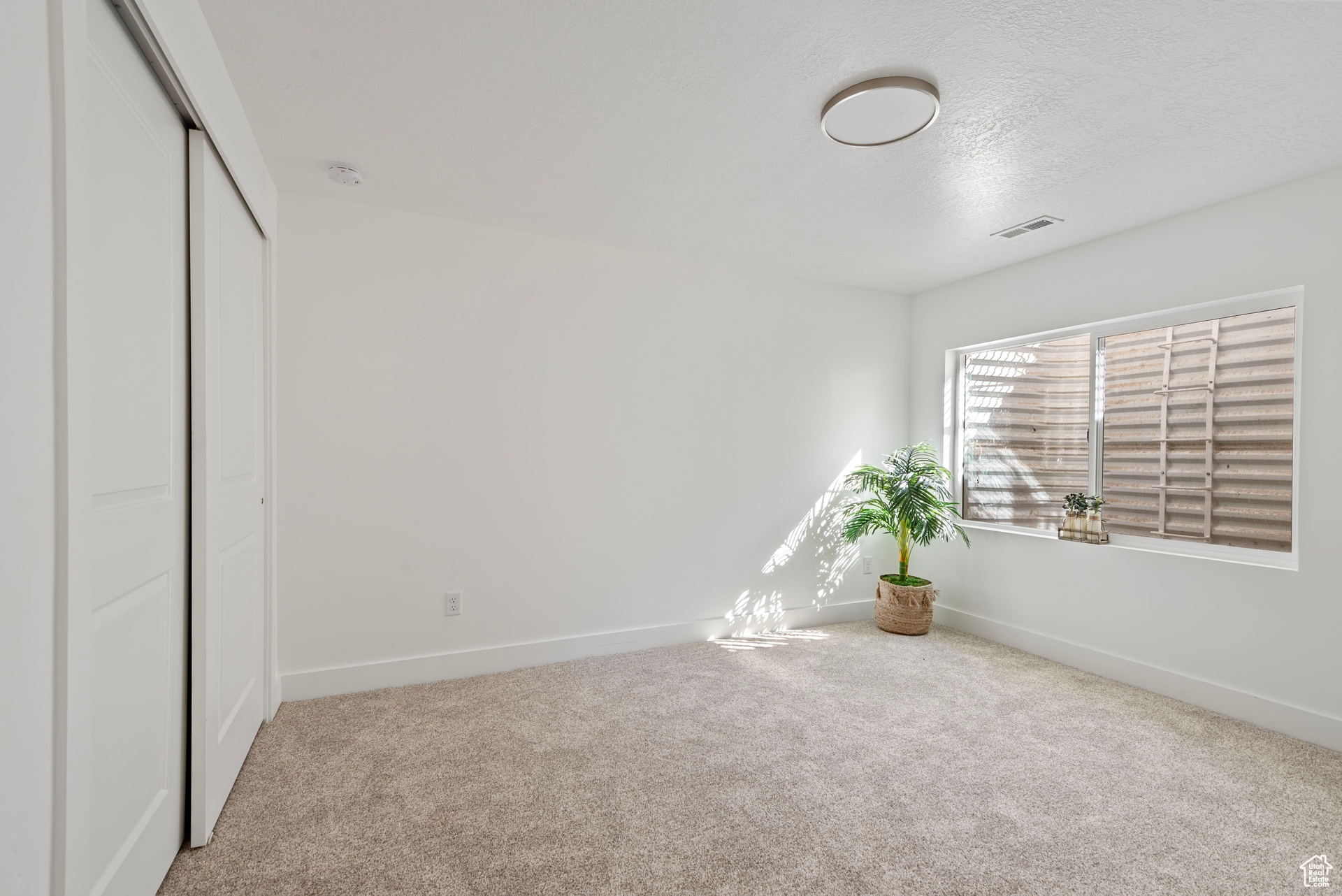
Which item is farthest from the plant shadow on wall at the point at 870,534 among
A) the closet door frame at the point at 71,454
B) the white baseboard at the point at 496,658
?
the closet door frame at the point at 71,454

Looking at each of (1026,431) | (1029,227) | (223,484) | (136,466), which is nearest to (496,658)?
(223,484)

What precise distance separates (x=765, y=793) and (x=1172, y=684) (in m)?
2.30

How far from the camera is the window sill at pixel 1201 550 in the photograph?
2.69m

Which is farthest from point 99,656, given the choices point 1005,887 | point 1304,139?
point 1304,139

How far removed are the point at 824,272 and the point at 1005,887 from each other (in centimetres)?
336

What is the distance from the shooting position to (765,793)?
82.2 inches

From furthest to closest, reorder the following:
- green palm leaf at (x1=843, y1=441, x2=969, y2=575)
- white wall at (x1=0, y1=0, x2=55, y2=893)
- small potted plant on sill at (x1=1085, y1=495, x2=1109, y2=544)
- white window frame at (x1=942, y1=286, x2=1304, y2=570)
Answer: green palm leaf at (x1=843, y1=441, x2=969, y2=575)
small potted plant on sill at (x1=1085, y1=495, x2=1109, y2=544)
white window frame at (x1=942, y1=286, x2=1304, y2=570)
white wall at (x1=0, y1=0, x2=55, y2=893)

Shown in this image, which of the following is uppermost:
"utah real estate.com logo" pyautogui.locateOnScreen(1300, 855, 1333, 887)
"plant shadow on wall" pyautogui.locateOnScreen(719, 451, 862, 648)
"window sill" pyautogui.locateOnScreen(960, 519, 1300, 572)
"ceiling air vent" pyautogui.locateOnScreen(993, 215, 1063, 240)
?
"ceiling air vent" pyautogui.locateOnScreen(993, 215, 1063, 240)

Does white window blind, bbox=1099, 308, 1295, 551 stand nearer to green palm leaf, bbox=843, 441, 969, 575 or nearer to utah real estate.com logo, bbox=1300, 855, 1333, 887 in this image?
Answer: green palm leaf, bbox=843, 441, 969, 575

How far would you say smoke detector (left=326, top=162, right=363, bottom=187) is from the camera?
254cm

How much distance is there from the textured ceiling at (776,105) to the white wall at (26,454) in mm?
1022

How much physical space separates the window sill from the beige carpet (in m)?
0.72

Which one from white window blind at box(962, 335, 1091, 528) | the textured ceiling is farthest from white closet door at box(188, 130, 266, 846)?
white window blind at box(962, 335, 1091, 528)

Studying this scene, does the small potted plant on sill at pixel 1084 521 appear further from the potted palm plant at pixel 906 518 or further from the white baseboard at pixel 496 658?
the white baseboard at pixel 496 658
